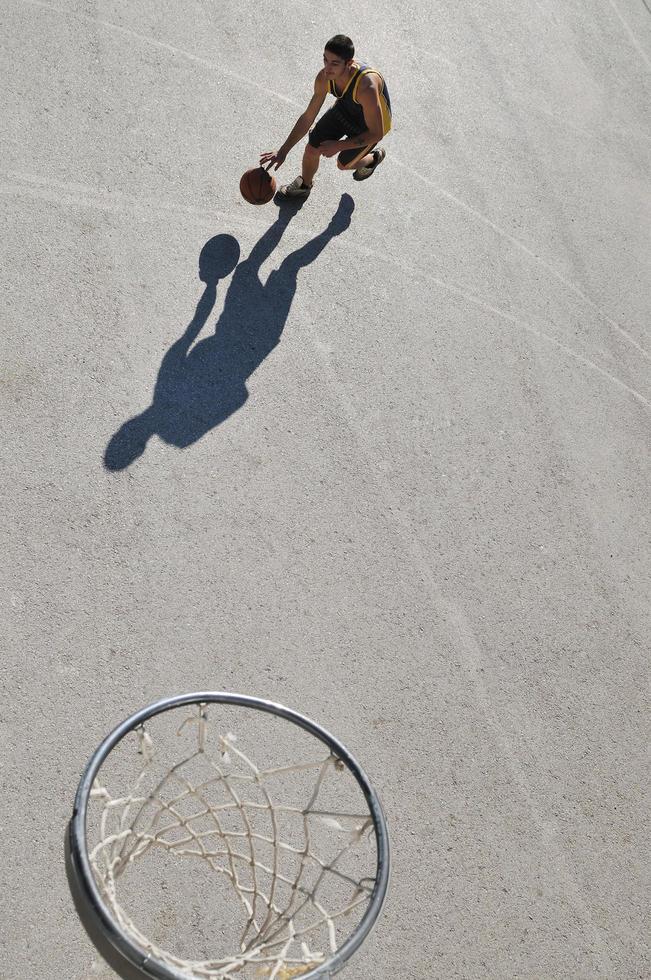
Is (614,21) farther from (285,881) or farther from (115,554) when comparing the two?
(285,881)

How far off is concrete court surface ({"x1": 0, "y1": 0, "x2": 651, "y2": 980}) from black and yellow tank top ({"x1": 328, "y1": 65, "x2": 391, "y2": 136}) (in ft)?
3.05

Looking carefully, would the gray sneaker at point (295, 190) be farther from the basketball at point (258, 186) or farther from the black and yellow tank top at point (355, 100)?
the black and yellow tank top at point (355, 100)

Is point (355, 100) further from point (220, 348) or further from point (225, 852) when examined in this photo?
point (225, 852)

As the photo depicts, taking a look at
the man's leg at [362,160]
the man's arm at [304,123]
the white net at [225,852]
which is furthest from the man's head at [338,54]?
the white net at [225,852]

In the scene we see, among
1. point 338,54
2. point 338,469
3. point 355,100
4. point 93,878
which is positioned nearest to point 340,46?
point 338,54

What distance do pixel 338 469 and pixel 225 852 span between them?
9.38 ft

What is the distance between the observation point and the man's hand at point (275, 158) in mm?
7742

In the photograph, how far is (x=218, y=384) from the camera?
7023 millimetres

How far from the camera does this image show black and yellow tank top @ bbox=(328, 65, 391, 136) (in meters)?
7.27

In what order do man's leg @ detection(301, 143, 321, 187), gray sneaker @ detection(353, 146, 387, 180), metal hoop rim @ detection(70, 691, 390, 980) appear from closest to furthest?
metal hoop rim @ detection(70, 691, 390, 980) < man's leg @ detection(301, 143, 321, 187) < gray sneaker @ detection(353, 146, 387, 180)

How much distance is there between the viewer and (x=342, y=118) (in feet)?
25.2

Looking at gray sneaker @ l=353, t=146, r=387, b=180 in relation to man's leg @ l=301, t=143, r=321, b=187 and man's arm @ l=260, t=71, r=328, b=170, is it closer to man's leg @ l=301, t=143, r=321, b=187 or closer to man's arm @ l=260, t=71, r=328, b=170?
man's leg @ l=301, t=143, r=321, b=187

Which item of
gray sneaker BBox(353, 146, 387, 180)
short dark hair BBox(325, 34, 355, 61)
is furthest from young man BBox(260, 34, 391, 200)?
gray sneaker BBox(353, 146, 387, 180)

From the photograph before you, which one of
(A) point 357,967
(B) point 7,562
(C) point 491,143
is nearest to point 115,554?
(B) point 7,562
